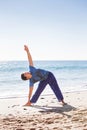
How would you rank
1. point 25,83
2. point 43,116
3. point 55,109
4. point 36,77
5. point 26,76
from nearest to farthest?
point 43,116 < point 55,109 < point 26,76 < point 36,77 < point 25,83

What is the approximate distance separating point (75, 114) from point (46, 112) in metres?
0.80

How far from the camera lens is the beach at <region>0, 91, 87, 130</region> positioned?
16.5 feet

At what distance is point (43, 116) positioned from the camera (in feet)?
19.9

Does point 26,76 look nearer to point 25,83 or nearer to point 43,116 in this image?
point 43,116

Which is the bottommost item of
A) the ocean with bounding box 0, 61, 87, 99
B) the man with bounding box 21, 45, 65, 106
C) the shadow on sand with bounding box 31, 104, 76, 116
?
the ocean with bounding box 0, 61, 87, 99

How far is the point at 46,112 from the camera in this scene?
259 inches

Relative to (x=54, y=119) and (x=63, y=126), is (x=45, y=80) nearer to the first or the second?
(x=54, y=119)

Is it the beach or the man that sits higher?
the man

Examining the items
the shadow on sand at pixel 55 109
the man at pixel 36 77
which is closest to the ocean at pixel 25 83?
the man at pixel 36 77

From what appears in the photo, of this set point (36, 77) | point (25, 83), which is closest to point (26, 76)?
point (36, 77)

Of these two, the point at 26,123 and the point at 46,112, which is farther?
the point at 46,112

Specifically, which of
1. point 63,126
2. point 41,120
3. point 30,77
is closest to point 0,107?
point 30,77

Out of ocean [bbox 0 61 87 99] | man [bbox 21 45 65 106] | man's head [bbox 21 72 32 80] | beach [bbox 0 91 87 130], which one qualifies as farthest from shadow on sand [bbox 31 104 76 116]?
ocean [bbox 0 61 87 99]

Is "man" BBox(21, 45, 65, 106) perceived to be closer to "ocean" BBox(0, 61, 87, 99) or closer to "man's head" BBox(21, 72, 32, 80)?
"man's head" BBox(21, 72, 32, 80)
